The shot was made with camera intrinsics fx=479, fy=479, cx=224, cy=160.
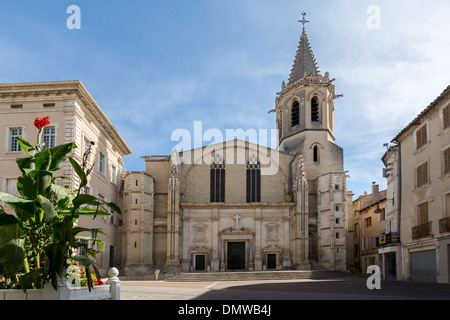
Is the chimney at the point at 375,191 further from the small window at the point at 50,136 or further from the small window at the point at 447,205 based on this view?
the small window at the point at 50,136

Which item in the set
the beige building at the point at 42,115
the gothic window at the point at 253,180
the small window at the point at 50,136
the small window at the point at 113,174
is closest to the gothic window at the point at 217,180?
the gothic window at the point at 253,180

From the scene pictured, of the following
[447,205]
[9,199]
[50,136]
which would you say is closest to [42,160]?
[9,199]

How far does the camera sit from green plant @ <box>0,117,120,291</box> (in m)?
7.14

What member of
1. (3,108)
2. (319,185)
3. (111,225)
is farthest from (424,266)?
(3,108)

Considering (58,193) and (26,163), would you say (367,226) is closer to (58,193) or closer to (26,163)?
(58,193)

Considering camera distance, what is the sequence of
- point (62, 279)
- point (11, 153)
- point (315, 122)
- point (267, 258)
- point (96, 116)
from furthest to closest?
point (315, 122)
point (267, 258)
point (96, 116)
point (11, 153)
point (62, 279)

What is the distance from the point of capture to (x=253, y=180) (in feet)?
143

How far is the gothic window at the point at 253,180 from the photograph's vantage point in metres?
43.2

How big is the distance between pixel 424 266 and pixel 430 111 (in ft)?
27.8

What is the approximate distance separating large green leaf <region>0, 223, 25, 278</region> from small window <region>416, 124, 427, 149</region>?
2446cm

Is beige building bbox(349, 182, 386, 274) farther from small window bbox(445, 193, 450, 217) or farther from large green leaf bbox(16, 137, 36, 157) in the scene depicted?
large green leaf bbox(16, 137, 36, 157)

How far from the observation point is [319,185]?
1654 inches

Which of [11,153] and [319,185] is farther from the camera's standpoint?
[319,185]

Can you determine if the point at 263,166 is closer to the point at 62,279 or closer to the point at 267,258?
the point at 267,258
